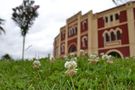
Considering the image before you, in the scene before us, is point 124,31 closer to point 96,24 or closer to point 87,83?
point 96,24

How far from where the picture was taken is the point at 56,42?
68.1 m

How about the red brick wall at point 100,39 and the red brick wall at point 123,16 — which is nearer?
the red brick wall at point 123,16

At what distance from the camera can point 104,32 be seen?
163 feet

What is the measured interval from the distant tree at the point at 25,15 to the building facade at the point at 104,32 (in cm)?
665

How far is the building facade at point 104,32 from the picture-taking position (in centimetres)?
4559

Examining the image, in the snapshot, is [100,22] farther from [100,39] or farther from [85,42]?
[85,42]

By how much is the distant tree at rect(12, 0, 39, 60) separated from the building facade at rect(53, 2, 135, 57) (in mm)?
6645

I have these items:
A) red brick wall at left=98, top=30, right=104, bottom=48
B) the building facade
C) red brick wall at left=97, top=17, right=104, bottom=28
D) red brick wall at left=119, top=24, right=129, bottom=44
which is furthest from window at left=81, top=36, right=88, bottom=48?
red brick wall at left=119, top=24, right=129, bottom=44

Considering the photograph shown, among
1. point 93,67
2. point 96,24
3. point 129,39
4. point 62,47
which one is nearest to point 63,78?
point 93,67

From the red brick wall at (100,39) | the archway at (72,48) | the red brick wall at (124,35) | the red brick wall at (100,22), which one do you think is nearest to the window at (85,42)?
the red brick wall at (100,39)

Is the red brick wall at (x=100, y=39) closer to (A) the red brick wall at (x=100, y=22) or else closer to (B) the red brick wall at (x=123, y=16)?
(A) the red brick wall at (x=100, y=22)

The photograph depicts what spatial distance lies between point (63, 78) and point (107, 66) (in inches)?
63.8

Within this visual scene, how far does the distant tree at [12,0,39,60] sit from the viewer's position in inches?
1797

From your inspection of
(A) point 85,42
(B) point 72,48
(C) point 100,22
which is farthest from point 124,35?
(B) point 72,48
